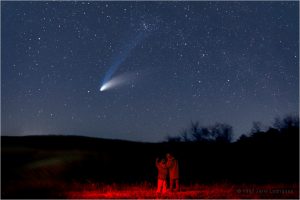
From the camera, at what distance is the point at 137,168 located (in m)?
34.9

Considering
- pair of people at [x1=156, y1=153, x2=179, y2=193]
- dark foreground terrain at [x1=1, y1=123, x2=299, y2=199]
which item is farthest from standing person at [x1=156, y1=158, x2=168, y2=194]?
dark foreground terrain at [x1=1, y1=123, x2=299, y2=199]

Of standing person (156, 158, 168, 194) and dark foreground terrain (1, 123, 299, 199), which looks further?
dark foreground terrain (1, 123, 299, 199)

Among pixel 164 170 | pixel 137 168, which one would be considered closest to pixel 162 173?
pixel 164 170

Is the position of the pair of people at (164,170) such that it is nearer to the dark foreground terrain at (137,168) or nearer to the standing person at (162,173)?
the standing person at (162,173)

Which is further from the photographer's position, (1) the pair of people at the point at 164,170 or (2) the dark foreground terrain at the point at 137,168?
(2) the dark foreground terrain at the point at 137,168

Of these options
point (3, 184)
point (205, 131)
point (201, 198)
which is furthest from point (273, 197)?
point (205, 131)

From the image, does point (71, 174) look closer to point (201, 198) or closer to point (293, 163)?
point (201, 198)

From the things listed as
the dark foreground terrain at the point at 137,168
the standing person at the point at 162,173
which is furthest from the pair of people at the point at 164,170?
the dark foreground terrain at the point at 137,168

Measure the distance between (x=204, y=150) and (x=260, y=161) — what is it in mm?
6741

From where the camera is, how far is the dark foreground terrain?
66.9 ft

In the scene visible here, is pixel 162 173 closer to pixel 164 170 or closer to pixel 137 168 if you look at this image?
pixel 164 170

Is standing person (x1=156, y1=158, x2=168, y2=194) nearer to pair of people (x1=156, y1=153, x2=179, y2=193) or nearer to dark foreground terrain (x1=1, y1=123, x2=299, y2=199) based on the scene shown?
pair of people (x1=156, y1=153, x2=179, y2=193)

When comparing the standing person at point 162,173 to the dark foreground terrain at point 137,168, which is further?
the dark foreground terrain at point 137,168

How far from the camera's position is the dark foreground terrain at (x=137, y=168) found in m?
20.4
